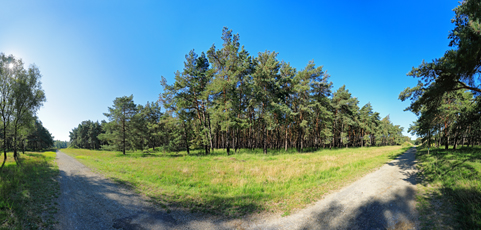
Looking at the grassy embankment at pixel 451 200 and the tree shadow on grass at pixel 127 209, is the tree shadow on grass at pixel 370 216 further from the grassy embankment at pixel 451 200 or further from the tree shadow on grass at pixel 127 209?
the tree shadow on grass at pixel 127 209

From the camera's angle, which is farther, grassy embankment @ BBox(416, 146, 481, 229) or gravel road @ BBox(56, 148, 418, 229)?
gravel road @ BBox(56, 148, 418, 229)

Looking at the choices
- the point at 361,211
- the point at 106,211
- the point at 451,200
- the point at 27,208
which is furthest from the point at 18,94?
the point at 451,200

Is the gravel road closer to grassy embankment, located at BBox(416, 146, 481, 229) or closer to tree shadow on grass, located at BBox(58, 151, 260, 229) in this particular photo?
tree shadow on grass, located at BBox(58, 151, 260, 229)

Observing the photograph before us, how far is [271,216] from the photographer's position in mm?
6109

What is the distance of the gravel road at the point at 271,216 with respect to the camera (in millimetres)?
5430

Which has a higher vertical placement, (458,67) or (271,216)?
(458,67)

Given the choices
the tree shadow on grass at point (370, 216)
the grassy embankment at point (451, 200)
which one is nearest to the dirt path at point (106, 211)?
the tree shadow on grass at point (370, 216)

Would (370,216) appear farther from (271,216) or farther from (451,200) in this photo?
(451,200)

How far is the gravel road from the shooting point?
5430 millimetres

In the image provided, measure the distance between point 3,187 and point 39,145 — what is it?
107m

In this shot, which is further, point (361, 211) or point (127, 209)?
point (127, 209)

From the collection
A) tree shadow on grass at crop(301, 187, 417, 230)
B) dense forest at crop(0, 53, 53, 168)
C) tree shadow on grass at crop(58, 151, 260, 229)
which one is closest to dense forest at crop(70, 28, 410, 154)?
dense forest at crop(0, 53, 53, 168)

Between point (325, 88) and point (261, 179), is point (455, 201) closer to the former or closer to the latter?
point (261, 179)

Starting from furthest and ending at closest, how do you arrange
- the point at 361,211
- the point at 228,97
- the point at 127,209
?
the point at 228,97 < the point at 127,209 < the point at 361,211
